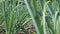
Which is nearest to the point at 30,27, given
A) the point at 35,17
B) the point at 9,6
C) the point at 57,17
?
the point at 9,6

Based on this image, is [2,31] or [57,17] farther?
[2,31]

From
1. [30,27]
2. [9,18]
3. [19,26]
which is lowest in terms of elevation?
[30,27]

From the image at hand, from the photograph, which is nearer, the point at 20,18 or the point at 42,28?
the point at 42,28

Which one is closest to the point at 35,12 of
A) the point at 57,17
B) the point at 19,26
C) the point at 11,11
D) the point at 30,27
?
the point at 57,17

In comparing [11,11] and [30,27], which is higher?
[11,11]

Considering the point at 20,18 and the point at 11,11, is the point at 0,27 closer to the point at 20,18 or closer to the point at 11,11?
the point at 20,18

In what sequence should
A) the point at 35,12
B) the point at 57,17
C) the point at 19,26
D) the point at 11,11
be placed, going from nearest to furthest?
the point at 35,12 < the point at 57,17 < the point at 11,11 < the point at 19,26

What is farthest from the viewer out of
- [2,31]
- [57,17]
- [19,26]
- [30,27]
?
[30,27]

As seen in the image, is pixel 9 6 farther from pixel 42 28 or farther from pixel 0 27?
pixel 42 28

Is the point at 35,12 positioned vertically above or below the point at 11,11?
above
